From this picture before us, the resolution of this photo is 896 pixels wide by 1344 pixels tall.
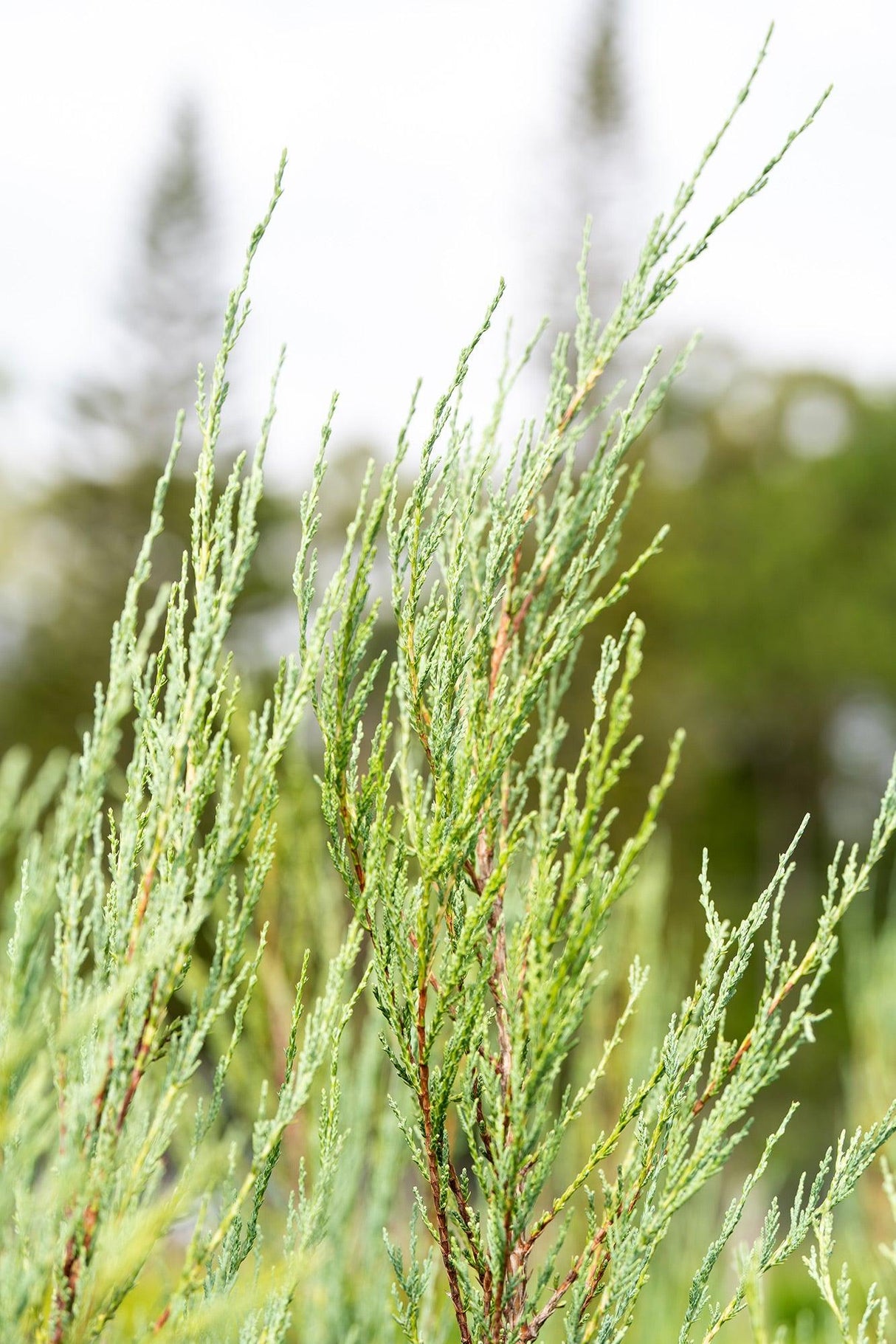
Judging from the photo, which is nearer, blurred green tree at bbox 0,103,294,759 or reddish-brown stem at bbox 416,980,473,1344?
reddish-brown stem at bbox 416,980,473,1344

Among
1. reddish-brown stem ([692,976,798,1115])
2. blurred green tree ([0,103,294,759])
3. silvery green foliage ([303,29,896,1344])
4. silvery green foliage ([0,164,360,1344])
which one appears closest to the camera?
silvery green foliage ([0,164,360,1344])

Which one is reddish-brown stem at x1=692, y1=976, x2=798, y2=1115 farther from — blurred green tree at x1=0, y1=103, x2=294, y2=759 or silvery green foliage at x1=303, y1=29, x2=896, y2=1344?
blurred green tree at x1=0, y1=103, x2=294, y2=759

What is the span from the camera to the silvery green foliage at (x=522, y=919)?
1387 millimetres

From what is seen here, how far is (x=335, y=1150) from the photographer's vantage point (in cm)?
142

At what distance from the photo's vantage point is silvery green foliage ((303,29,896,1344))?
54.6 inches

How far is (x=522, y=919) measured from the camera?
1620 mm

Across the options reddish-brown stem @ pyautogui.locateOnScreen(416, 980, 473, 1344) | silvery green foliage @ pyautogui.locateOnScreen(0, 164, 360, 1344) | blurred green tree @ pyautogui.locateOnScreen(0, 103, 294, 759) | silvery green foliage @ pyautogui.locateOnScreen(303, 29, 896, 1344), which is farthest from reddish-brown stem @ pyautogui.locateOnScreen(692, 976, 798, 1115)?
blurred green tree @ pyautogui.locateOnScreen(0, 103, 294, 759)

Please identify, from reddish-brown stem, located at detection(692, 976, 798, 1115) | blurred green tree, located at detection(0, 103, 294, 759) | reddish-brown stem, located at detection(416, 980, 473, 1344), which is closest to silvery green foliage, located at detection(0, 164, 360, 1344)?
reddish-brown stem, located at detection(416, 980, 473, 1344)

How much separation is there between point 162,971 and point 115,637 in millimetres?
412

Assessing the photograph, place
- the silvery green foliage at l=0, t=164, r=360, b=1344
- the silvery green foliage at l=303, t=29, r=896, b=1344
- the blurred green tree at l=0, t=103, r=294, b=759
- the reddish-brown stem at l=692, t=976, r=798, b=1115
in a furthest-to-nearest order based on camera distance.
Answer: the blurred green tree at l=0, t=103, r=294, b=759, the reddish-brown stem at l=692, t=976, r=798, b=1115, the silvery green foliage at l=303, t=29, r=896, b=1344, the silvery green foliage at l=0, t=164, r=360, b=1344

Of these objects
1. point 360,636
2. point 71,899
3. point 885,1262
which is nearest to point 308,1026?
point 71,899

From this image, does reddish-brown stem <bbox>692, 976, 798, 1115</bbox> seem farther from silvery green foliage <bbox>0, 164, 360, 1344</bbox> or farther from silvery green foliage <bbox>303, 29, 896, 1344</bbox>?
silvery green foliage <bbox>0, 164, 360, 1344</bbox>

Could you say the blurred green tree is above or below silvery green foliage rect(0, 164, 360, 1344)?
above

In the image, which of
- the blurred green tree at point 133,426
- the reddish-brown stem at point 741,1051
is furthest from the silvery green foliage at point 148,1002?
the blurred green tree at point 133,426
